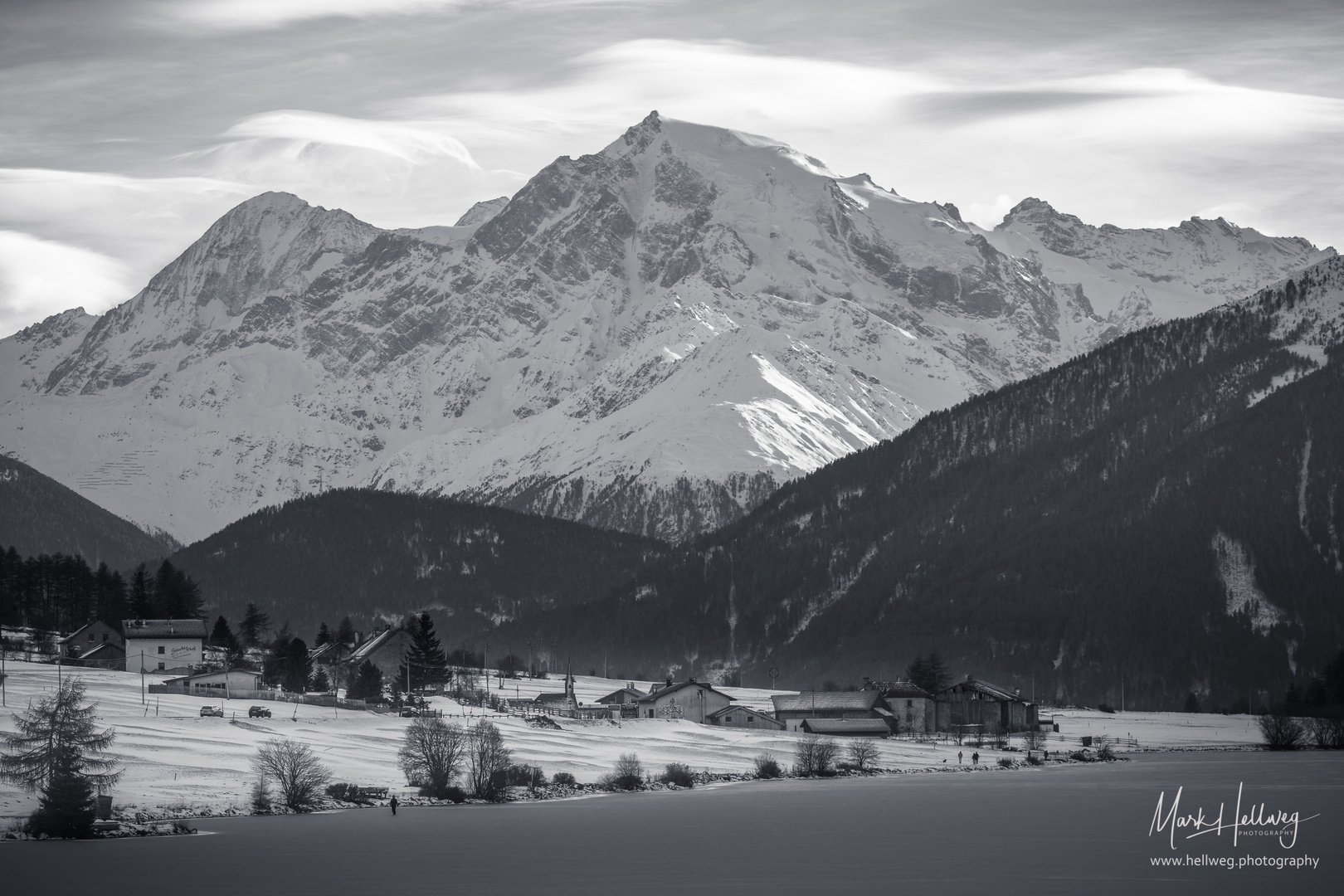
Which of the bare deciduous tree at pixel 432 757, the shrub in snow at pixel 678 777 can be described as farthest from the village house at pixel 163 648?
the shrub in snow at pixel 678 777

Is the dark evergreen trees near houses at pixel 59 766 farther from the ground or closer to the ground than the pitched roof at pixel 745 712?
closer to the ground

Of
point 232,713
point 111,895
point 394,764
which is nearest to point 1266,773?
point 394,764

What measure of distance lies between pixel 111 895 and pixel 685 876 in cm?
2367

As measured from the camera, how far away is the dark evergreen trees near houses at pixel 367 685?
7170 inches

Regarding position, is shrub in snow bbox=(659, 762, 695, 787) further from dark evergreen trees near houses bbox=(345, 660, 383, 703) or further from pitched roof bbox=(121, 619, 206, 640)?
pitched roof bbox=(121, 619, 206, 640)

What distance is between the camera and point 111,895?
283 feet

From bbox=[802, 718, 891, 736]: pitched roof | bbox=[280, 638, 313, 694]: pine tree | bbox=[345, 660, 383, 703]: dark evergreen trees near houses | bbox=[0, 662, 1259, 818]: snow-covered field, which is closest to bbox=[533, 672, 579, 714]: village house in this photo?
bbox=[0, 662, 1259, 818]: snow-covered field

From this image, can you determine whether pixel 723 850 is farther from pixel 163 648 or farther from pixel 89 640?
pixel 89 640

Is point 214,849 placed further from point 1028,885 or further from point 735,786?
point 735,786

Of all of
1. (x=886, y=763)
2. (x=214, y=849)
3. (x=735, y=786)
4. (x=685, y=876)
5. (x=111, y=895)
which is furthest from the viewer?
(x=886, y=763)

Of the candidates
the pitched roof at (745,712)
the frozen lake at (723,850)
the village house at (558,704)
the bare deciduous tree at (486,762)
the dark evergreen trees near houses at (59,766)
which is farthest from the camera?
the pitched roof at (745,712)

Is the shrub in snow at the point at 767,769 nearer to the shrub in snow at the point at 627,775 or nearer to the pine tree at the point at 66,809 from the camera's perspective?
the shrub in snow at the point at 627,775

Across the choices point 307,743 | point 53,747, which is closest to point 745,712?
point 307,743

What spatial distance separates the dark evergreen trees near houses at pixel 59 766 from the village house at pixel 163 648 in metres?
66.3
